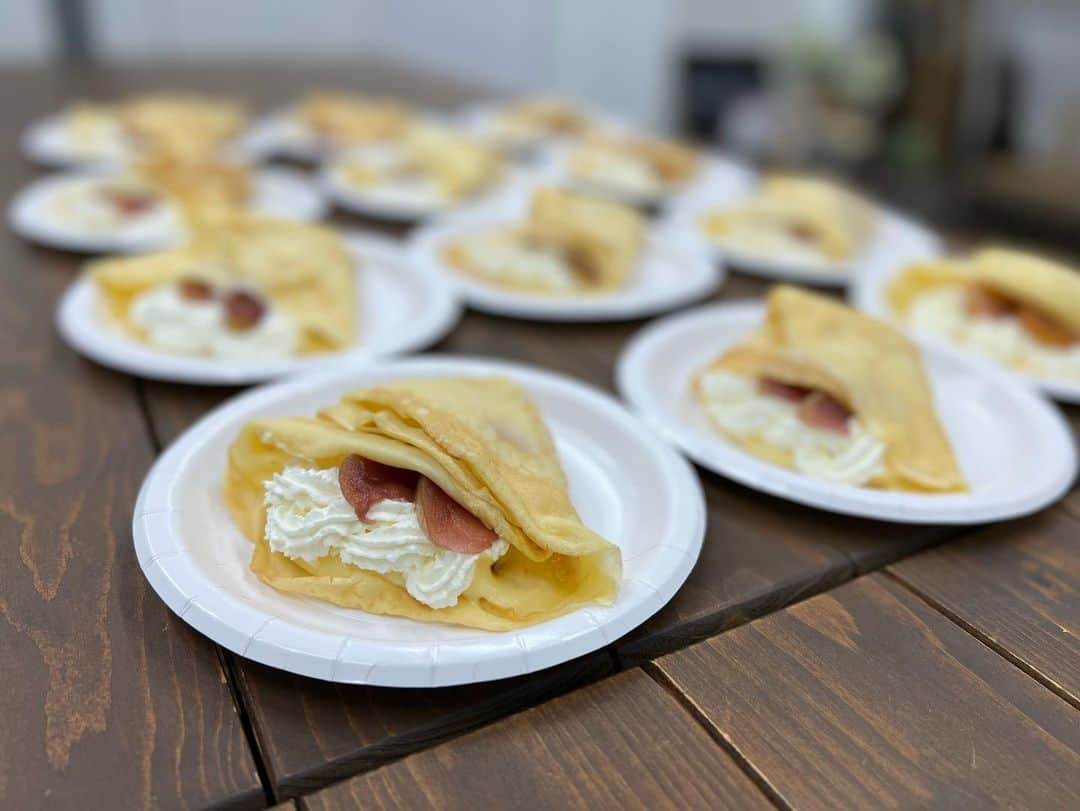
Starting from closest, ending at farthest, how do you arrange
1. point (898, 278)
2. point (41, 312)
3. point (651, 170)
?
point (41, 312)
point (898, 278)
point (651, 170)

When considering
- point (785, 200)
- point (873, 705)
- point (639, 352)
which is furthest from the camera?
point (785, 200)

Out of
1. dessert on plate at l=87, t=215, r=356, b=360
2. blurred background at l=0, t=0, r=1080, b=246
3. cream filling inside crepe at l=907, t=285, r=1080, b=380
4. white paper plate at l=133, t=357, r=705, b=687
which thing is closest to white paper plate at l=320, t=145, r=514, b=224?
dessert on plate at l=87, t=215, r=356, b=360

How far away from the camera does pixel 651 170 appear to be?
2.15 metres

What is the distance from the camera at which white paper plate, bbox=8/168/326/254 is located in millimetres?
1551

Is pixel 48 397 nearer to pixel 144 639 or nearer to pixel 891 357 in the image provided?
pixel 144 639

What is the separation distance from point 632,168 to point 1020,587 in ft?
4.82

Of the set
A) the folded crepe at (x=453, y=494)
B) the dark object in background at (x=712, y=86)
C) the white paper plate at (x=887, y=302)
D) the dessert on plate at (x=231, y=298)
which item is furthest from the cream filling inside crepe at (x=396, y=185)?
the dark object in background at (x=712, y=86)

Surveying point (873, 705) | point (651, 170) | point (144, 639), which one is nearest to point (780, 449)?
point (873, 705)

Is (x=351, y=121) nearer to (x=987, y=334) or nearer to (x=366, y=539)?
(x=987, y=334)

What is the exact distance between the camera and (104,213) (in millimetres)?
1665

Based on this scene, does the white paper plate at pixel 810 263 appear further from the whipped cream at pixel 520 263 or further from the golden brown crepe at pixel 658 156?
the whipped cream at pixel 520 263

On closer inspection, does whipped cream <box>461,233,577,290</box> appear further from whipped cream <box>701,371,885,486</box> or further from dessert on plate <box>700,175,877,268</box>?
whipped cream <box>701,371,885,486</box>

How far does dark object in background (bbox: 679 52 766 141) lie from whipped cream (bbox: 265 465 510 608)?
4614mm

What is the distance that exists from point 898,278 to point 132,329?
3.97 feet
